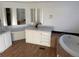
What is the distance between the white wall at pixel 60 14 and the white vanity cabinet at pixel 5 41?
→ 1.68 feet

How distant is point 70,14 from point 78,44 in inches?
46.3

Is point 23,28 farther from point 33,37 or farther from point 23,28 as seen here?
point 33,37

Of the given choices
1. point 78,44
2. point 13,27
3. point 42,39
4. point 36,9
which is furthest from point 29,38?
point 78,44

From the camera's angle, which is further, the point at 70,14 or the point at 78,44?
the point at 78,44

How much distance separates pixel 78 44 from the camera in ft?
9.77

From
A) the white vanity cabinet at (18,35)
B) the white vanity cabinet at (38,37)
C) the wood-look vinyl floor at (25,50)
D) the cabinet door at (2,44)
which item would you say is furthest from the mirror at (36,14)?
the cabinet door at (2,44)

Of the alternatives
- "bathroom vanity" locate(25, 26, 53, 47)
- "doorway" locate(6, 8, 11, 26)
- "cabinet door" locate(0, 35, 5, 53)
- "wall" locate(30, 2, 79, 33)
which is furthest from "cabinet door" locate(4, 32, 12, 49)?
"wall" locate(30, 2, 79, 33)

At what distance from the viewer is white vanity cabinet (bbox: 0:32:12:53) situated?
2.83 metres

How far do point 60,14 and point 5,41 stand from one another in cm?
185

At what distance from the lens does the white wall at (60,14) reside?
2263mm

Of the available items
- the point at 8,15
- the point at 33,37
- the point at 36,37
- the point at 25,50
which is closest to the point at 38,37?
the point at 36,37

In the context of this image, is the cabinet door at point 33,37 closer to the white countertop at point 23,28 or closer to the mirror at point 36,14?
the white countertop at point 23,28

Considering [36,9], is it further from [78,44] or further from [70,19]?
[78,44]

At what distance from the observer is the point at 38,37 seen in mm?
3363
